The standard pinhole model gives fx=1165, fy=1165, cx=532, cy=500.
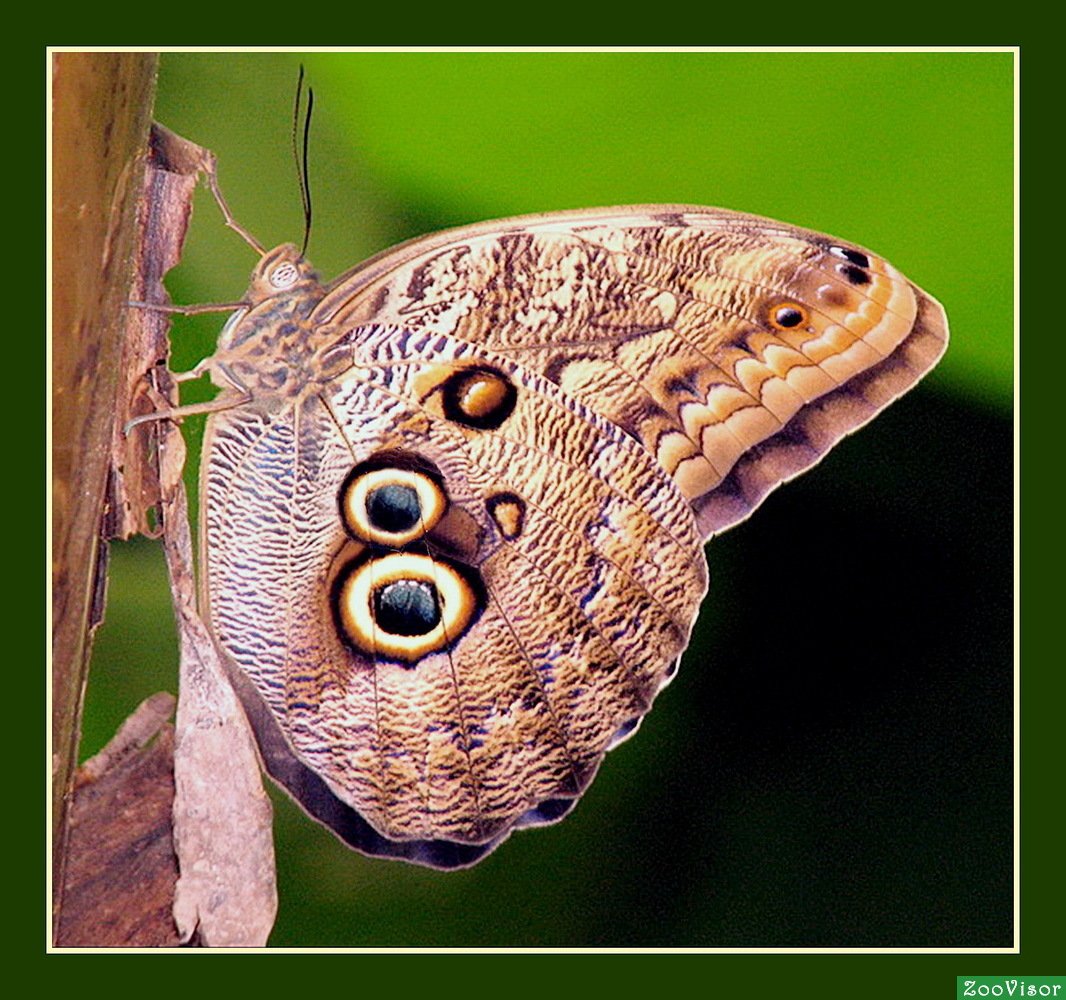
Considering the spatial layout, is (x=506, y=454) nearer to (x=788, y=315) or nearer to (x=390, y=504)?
(x=390, y=504)

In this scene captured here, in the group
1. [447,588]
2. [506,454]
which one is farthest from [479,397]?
[447,588]

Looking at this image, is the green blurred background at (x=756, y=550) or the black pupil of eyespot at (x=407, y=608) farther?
the green blurred background at (x=756, y=550)

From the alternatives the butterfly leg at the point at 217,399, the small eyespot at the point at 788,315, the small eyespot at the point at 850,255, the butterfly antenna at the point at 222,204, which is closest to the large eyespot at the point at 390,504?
the butterfly leg at the point at 217,399

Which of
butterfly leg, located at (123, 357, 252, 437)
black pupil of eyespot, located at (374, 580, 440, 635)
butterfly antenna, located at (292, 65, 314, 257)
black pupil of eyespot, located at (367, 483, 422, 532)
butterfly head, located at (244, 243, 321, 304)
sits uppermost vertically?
butterfly antenna, located at (292, 65, 314, 257)

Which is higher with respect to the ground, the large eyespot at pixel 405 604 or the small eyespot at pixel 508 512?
the small eyespot at pixel 508 512

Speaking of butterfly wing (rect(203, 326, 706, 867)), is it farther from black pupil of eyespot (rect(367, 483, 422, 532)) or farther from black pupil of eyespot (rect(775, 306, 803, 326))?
black pupil of eyespot (rect(775, 306, 803, 326))

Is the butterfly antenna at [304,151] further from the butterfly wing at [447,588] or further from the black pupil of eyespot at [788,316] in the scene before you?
the black pupil of eyespot at [788,316]

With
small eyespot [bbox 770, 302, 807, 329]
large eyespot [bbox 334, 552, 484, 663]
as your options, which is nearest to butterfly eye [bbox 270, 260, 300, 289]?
large eyespot [bbox 334, 552, 484, 663]

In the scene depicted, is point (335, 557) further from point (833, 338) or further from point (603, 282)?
point (833, 338)
